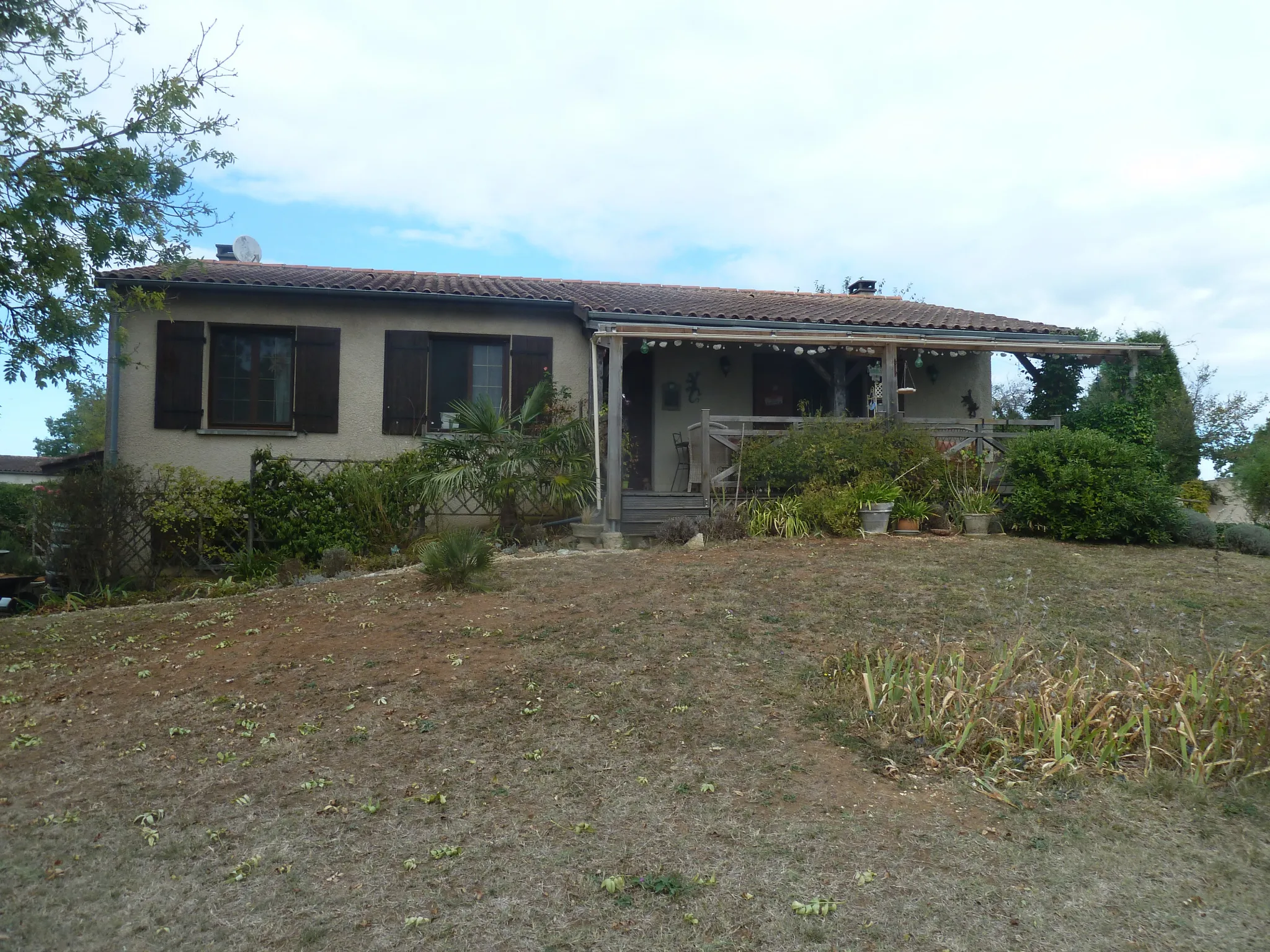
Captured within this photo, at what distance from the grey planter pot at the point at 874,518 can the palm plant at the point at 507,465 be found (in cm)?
300

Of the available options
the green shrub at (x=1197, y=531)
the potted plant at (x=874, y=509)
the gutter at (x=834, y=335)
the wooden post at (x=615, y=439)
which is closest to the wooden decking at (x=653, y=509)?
the wooden post at (x=615, y=439)

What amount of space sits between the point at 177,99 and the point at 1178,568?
961 cm

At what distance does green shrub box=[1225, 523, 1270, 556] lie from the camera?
9.61 m

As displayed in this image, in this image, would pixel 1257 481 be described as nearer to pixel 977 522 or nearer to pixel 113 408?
pixel 977 522

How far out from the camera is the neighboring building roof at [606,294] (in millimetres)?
11555

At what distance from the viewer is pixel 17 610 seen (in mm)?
9844

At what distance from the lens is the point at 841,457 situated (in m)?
10.4

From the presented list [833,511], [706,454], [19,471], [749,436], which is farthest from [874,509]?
[19,471]

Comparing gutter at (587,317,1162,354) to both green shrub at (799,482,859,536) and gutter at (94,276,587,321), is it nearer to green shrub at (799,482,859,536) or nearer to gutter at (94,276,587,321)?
gutter at (94,276,587,321)

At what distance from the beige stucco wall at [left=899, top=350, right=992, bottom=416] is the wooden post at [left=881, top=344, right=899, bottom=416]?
2585 mm

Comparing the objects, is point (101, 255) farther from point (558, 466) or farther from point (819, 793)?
point (819, 793)

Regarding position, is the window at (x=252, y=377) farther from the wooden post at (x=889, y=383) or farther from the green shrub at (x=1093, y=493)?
the green shrub at (x=1093, y=493)

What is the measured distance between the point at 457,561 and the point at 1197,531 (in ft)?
25.3

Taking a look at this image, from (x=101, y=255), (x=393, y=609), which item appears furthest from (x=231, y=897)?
(x=101, y=255)
